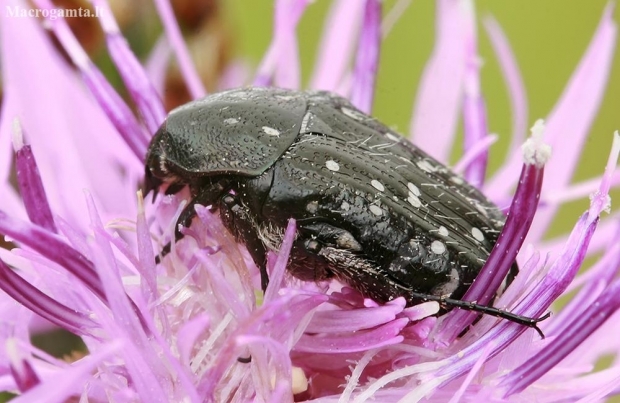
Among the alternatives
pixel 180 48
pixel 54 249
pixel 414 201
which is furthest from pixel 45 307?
pixel 180 48

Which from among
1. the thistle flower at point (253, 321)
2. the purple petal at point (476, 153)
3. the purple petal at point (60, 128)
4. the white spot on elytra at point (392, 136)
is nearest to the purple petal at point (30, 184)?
the thistle flower at point (253, 321)

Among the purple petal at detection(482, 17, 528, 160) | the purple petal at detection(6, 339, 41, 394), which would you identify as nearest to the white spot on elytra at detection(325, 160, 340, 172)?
the purple petal at detection(6, 339, 41, 394)

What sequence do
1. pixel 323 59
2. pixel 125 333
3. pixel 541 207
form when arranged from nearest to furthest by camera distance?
pixel 125 333
pixel 541 207
pixel 323 59

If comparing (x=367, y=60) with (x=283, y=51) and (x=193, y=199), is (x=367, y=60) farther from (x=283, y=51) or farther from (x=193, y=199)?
(x=193, y=199)

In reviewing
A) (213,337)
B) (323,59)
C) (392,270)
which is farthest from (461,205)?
(323,59)

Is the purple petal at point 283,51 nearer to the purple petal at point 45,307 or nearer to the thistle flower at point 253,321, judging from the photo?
the thistle flower at point 253,321

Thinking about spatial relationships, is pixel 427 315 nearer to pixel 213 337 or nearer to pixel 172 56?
pixel 213 337
